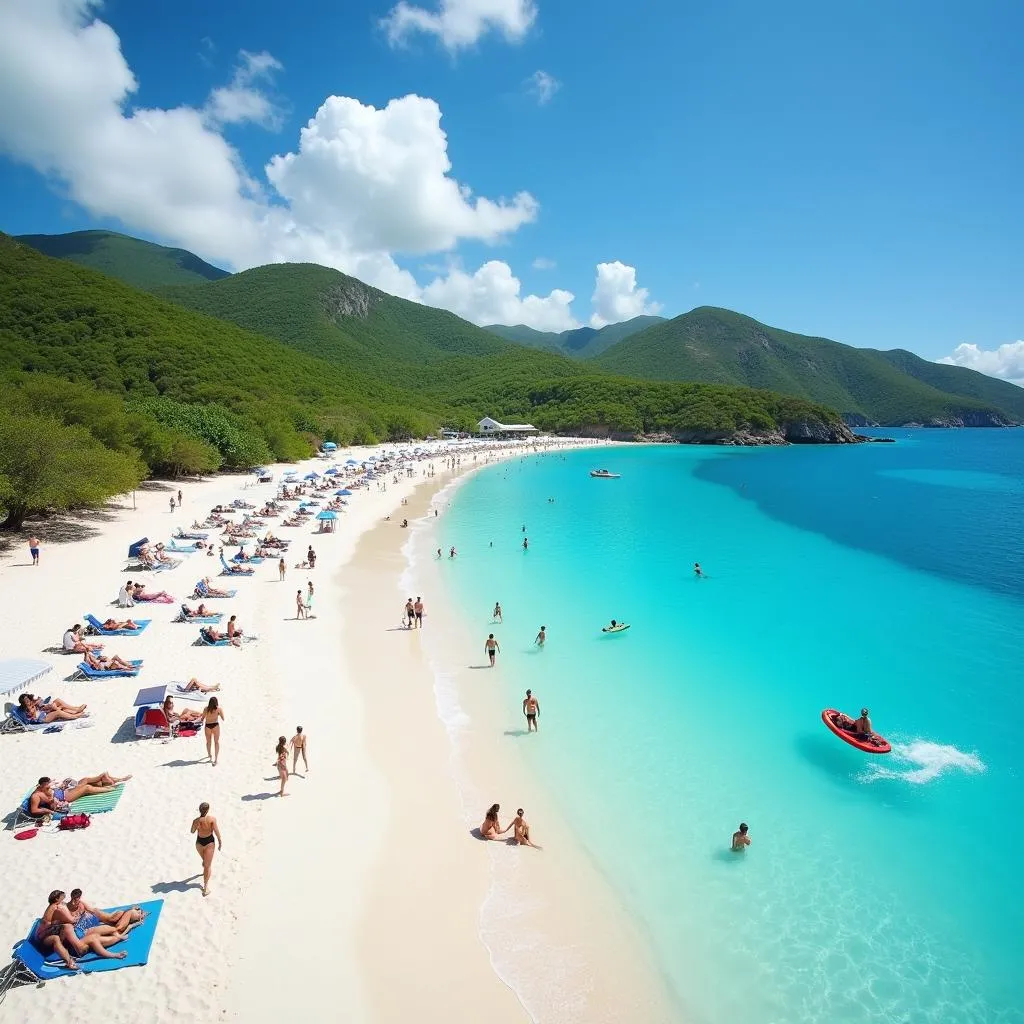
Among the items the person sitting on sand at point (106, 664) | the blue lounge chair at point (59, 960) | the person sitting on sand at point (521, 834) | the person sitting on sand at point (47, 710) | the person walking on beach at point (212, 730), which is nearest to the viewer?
the blue lounge chair at point (59, 960)

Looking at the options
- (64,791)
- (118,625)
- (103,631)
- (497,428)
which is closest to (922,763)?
(64,791)

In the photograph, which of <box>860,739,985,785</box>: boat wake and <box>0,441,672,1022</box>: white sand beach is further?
<box>860,739,985,785</box>: boat wake

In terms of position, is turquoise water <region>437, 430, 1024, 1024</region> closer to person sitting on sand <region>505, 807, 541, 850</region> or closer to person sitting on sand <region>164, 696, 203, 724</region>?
person sitting on sand <region>505, 807, 541, 850</region>

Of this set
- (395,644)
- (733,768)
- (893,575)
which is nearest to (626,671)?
(733,768)

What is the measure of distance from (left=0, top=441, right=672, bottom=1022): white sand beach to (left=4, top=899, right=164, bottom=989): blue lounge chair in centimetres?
11

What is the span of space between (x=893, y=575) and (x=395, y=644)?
2645cm

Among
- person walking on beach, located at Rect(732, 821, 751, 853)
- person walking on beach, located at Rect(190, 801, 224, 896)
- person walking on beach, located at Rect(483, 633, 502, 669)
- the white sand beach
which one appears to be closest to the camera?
the white sand beach

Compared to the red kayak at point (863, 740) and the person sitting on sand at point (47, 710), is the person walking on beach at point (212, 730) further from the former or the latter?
the red kayak at point (863, 740)

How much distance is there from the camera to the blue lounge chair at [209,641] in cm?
1566

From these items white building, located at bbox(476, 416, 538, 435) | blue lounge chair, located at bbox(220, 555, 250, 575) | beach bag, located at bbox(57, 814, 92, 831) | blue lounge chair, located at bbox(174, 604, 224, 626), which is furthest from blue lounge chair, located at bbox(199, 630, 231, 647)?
white building, located at bbox(476, 416, 538, 435)

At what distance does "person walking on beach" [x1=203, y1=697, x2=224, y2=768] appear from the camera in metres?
10.3

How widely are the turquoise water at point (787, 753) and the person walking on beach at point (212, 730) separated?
20.6 feet

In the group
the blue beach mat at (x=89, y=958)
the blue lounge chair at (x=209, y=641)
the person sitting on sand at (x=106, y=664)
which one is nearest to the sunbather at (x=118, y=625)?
the blue lounge chair at (x=209, y=641)

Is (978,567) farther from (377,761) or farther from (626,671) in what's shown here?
(377,761)
